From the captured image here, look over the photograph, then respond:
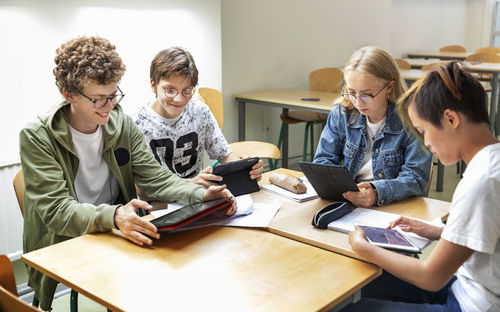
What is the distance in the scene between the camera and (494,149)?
4.10ft

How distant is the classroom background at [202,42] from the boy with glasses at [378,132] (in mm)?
1165

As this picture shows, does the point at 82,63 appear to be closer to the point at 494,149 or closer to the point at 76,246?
the point at 76,246

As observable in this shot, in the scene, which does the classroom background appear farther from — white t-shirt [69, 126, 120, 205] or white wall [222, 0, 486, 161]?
white t-shirt [69, 126, 120, 205]

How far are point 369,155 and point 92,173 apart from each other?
1109 millimetres

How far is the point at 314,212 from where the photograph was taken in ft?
5.97

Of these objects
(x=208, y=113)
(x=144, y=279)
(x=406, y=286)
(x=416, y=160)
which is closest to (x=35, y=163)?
(x=144, y=279)

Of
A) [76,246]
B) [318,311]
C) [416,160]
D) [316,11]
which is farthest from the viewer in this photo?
[316,11]

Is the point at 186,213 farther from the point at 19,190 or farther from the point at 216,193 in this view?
the point at 19,190

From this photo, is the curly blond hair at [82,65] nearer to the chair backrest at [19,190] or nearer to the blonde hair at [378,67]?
the chair backrest at [19,190]

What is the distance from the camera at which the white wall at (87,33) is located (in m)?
2.85

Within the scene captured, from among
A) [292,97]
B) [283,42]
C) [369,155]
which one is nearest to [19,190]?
[369,155]

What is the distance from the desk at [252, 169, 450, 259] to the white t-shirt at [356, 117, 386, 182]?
9.6 inches

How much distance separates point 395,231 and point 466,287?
297 mm

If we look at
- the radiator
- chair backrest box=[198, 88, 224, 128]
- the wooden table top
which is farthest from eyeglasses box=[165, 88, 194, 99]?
the wooden table top
